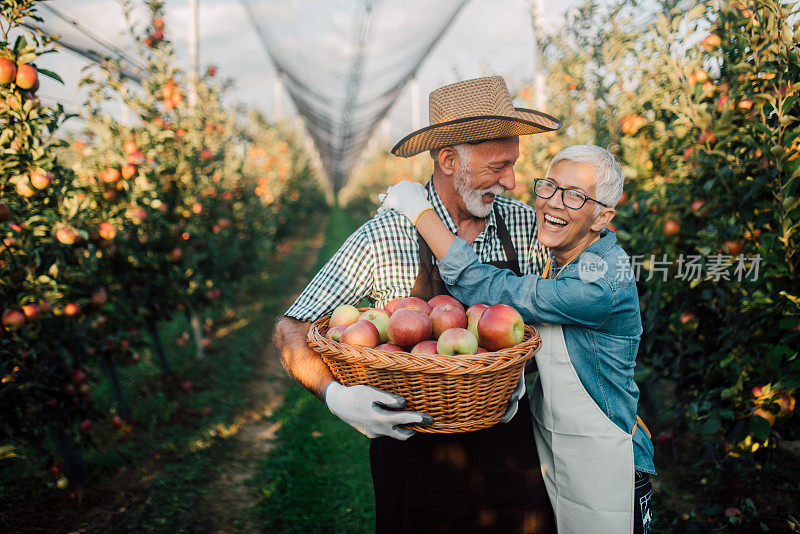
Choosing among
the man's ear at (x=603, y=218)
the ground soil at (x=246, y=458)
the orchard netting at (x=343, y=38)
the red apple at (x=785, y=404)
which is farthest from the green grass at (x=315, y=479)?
the orchard netting at (x=343, y=38)

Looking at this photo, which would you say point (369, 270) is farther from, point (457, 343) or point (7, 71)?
point (7, 71)

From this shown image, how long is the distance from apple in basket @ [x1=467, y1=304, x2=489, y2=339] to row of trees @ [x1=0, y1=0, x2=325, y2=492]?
7.06 feet

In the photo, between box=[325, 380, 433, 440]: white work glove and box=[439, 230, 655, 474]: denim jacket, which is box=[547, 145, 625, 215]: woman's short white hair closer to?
box=[439, 230, 655, 474]: denim jacket

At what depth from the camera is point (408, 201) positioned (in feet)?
5.59

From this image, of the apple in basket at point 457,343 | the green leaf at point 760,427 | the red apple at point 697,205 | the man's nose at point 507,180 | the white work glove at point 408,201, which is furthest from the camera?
the red apple at point 697,205

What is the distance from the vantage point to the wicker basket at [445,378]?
117cm

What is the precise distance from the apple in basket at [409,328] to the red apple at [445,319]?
3 centimetres

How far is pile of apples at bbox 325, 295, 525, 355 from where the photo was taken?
134 centimetres

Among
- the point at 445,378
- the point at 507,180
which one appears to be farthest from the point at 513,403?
the point at 507,180

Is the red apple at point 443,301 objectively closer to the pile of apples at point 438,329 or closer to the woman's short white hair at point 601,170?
the pile of apples at point 438,329

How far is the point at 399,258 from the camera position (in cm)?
180

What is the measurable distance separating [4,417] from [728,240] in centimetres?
359

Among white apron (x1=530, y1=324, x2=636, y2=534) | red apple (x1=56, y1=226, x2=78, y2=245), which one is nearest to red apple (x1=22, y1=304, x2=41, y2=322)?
red apple (x1=56, y1=226, x2=78, y2=245)

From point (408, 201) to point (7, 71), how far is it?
6.53 ft
